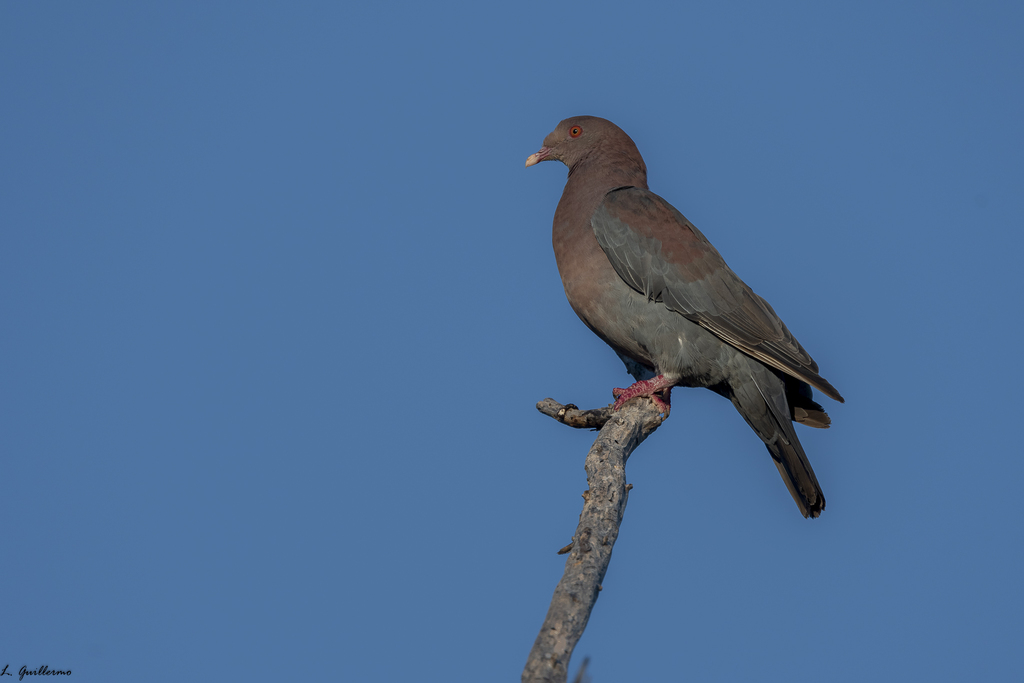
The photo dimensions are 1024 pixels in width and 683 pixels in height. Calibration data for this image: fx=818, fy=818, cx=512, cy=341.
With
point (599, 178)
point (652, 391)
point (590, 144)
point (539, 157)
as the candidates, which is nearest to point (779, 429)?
point (652, 391)

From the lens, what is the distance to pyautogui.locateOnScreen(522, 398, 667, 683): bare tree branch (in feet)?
9.50

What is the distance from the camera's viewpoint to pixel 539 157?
693 centimetres

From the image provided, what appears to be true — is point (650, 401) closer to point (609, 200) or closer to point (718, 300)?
point (718, 300)

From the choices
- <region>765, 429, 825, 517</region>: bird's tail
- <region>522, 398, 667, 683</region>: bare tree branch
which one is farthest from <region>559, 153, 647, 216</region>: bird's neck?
<region>765, 429, 825, 517</region>: bird's tail

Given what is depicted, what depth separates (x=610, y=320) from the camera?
5.56m

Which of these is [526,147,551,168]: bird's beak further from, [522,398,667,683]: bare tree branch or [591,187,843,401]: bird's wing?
[522,398,667,683]: bare tree branch

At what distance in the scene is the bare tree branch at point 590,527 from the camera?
289 centimetres

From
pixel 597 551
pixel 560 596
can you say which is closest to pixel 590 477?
pixel 597 551

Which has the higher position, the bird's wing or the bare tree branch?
the bird's wing

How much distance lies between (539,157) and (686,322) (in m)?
2.23

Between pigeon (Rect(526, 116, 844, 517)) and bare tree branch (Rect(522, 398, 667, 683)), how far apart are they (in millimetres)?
251

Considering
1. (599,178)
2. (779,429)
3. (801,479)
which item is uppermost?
(599,178)

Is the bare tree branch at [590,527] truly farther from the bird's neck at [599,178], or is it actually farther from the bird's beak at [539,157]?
the bird's beak at [539,157]

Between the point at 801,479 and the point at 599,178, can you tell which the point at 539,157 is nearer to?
the point at 599,178
